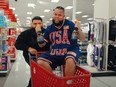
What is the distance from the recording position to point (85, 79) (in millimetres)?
2281

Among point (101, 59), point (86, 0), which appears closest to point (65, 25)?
point (101, 59)

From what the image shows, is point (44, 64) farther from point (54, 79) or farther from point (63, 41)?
point (54, 79)

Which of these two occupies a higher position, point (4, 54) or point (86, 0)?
point (86, 0)

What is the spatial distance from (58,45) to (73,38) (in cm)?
27

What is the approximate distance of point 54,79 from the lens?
2205 mm

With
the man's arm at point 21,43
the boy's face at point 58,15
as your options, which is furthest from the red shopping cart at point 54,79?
the man's arm at point 21,43

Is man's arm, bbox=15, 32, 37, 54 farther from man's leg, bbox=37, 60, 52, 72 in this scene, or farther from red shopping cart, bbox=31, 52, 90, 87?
red shopping cart, bbox=31, 52, 90, 87

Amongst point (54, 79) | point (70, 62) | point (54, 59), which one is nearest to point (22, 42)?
point (54, 59)

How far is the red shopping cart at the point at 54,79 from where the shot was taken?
213 cm

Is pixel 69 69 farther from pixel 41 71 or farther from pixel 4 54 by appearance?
pixel 4 54

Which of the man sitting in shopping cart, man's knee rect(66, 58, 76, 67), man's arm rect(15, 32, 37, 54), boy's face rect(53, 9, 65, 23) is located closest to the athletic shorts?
the man sitting in shopping cart

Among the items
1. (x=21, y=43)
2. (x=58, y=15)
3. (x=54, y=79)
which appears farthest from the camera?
(x=21, y=43)

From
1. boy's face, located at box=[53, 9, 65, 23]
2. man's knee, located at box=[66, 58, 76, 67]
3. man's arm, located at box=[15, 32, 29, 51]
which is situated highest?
boy's face, located at box=[53, 9, 65, 23]

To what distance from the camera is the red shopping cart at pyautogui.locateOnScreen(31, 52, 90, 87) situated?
2131mm
